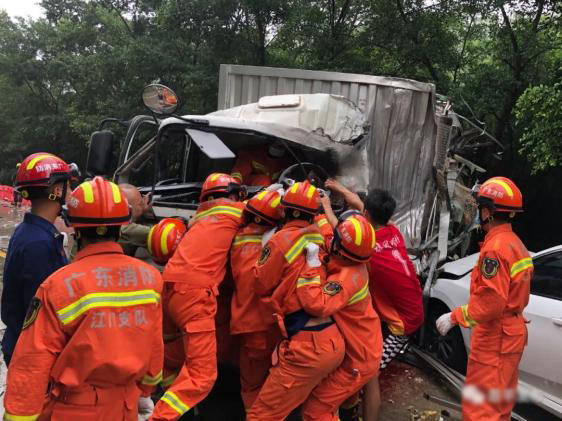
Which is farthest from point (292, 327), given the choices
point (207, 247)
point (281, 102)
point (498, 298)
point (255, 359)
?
point (281, 102)

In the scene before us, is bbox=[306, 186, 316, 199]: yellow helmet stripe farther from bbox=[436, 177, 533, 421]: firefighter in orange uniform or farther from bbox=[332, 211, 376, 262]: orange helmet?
bbox=[436, 177, 533, 421]: firefighter in orange uniform

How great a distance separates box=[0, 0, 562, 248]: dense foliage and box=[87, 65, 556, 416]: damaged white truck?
12.1ft

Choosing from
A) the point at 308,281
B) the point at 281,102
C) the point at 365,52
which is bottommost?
the point at 308,281

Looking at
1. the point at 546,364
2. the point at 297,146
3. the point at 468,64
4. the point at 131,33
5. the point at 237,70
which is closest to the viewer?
the point at 546,364

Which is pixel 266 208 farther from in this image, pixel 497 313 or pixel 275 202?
pixel 497 313

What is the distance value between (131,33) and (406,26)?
9.68 m

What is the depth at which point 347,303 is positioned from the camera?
2814 millimetres

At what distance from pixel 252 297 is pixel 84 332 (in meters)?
1.36

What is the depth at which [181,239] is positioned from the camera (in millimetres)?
3219

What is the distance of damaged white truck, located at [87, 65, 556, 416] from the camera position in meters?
4.00

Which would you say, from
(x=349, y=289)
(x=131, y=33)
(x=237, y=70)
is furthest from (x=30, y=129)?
(x=349, y=289)

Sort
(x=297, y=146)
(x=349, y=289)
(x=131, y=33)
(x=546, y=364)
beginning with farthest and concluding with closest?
(x=131, y=33) < (x=297, y=146) < (x=546, y=364) < (x=349, y=289)

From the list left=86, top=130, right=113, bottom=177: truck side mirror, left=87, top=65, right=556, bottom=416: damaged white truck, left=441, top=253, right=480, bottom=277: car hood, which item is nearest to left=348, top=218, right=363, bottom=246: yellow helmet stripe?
left=87, top=65, right=556, bottom=416: damaged white truck

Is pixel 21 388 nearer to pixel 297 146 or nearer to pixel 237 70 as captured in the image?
pixel 297 146
